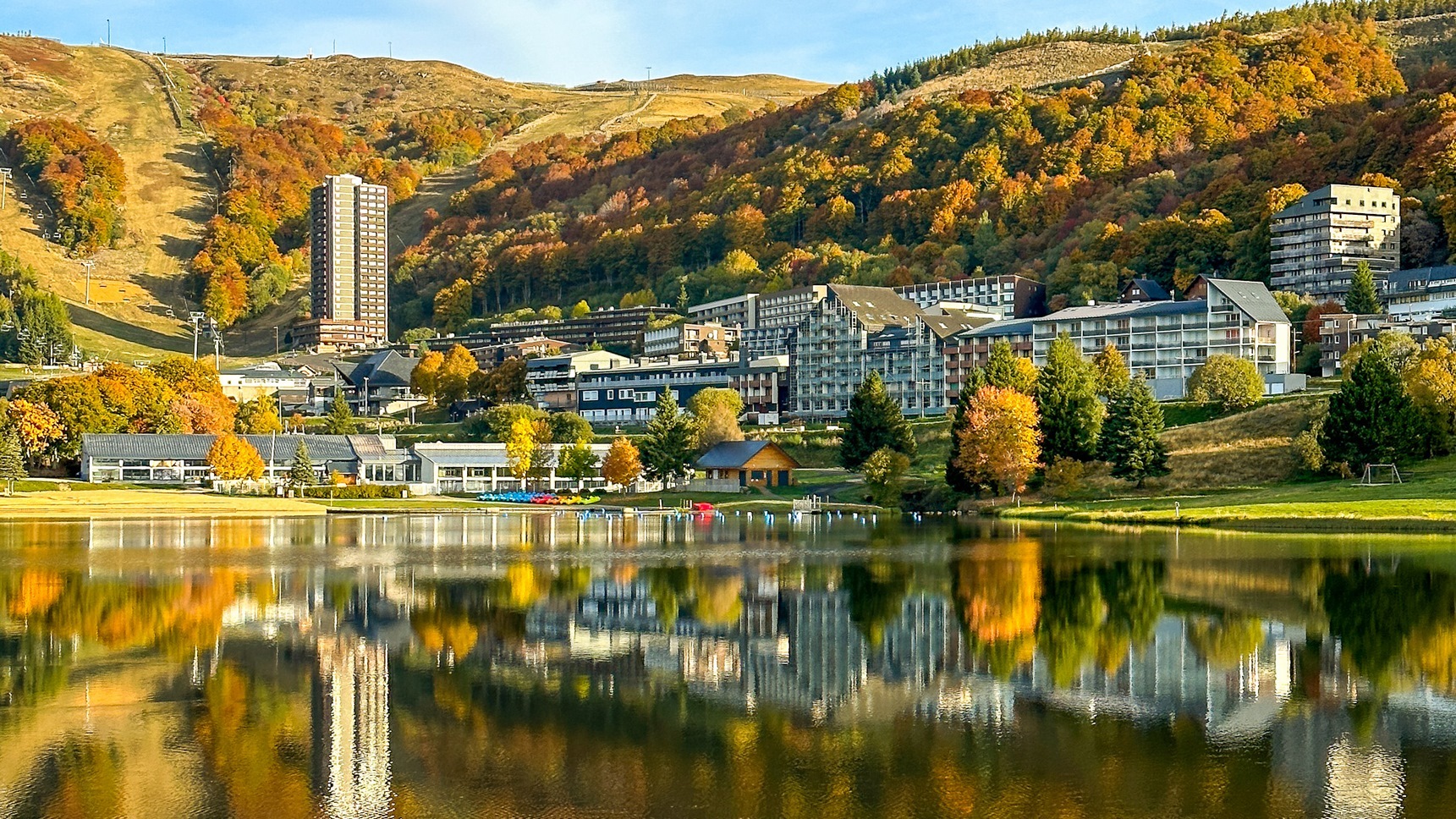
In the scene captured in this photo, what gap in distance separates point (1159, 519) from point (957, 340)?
61486 mm

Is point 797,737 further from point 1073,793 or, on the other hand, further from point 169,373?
point 169,373

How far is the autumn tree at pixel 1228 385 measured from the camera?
9544 cm

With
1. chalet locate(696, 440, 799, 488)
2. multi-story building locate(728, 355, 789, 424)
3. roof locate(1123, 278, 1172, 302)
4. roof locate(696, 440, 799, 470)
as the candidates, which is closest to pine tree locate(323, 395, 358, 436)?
multi-story building locate(728, 355, 789, 424)

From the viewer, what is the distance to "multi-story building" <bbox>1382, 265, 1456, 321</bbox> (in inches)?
4658

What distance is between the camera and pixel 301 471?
106 meters

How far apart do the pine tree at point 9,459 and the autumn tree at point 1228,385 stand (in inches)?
3071

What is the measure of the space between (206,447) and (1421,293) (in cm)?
9839

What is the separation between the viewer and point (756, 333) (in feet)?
531

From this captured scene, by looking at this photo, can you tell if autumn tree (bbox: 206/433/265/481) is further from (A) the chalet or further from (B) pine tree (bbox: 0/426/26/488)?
(A) the chalet

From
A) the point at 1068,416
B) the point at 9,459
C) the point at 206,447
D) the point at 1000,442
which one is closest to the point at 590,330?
the point at 206,447

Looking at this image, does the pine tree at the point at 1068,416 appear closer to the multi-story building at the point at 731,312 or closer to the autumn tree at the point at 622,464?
the autumn tree at the point at 622,464

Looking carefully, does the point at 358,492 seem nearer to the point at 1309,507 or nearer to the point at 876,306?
the point at 876,306

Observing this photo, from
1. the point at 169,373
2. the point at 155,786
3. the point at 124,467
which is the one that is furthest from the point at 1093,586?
the point at 169,373

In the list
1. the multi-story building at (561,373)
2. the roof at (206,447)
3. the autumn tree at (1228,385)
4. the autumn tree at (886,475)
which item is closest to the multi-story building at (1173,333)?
the autumn tree at (1228,385)
